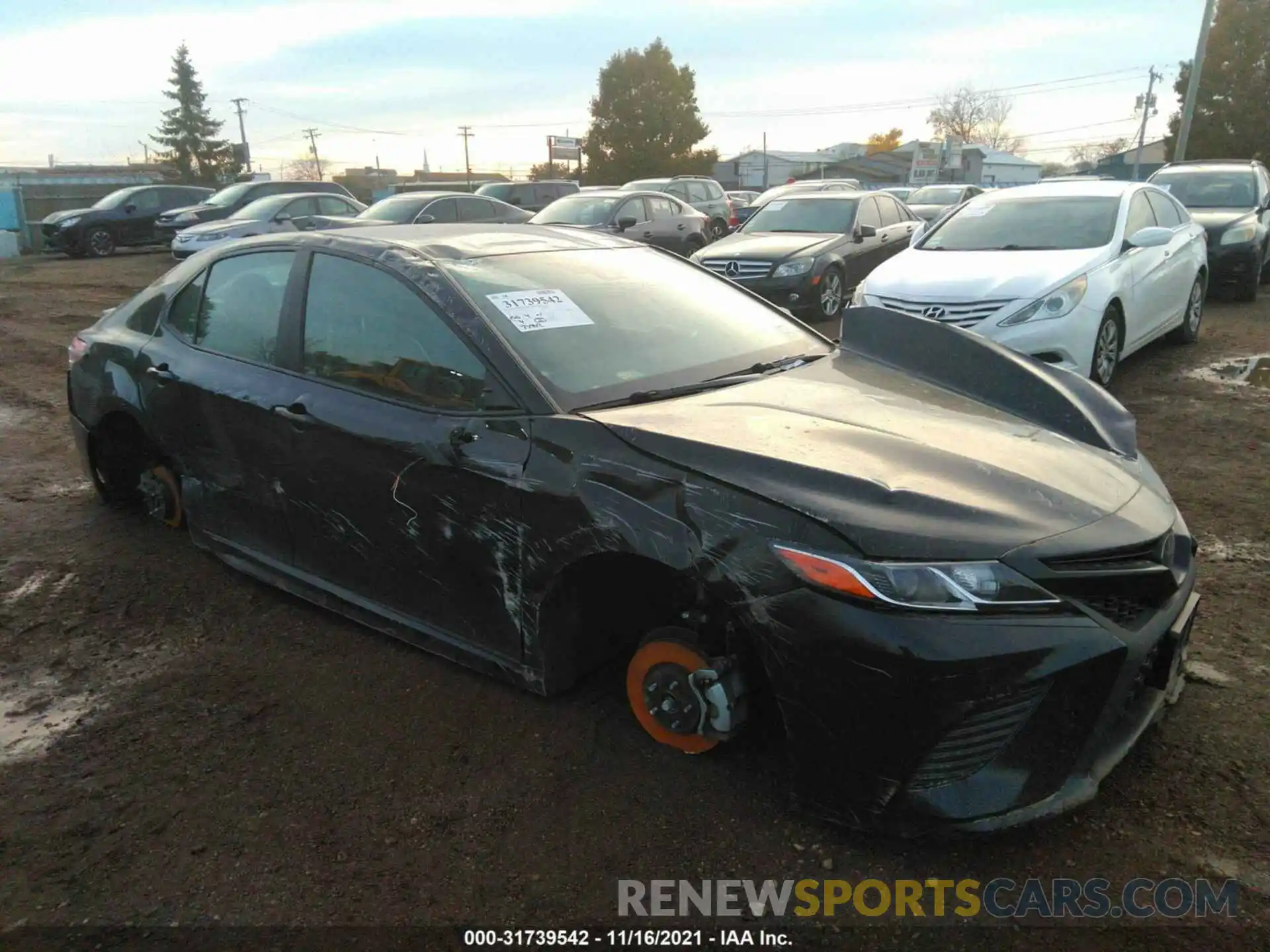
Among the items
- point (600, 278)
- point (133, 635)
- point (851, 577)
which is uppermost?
point (600, 278)

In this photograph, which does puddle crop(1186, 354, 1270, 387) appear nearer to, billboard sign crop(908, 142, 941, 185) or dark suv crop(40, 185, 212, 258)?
dark suv crop(40, 185, 212, 258)

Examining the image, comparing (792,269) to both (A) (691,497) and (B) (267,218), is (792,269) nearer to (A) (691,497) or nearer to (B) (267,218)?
(A) (691,497)

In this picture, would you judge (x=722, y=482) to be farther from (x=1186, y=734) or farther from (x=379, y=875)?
(x=1186, y=734)

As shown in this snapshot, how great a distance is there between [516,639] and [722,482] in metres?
0.91

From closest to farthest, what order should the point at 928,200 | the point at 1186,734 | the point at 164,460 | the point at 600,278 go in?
the point at 1186,734, the point at 600,278, the point at 164,460, the point at 928,200

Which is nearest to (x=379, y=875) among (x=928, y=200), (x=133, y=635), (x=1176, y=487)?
(x=133, y=635)

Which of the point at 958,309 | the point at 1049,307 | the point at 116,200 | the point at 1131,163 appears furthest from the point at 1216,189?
the point at 1131,163

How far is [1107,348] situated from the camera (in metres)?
6.59

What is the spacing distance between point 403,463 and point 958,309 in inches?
184

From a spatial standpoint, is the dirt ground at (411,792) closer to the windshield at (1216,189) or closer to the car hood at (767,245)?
the car hood at (767,245)

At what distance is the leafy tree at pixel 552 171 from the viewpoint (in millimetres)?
59281

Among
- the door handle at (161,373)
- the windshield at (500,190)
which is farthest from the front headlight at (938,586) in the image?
the windshield at (500,190)

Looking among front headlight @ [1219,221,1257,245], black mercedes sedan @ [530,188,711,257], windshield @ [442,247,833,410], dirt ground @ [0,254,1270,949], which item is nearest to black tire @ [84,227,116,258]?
black mercedes sedan @ [530,188,711,257]

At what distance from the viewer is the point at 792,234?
11461mm
